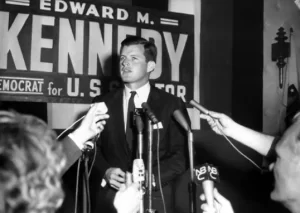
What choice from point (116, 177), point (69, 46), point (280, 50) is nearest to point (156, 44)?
point (69, 46)


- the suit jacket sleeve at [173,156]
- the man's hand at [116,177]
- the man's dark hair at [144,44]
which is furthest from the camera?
the man's dark hair at [144,44]

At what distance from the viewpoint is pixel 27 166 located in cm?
94

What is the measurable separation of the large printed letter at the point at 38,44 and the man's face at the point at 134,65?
105 cm

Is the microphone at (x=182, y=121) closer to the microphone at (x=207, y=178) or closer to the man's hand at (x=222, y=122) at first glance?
the microphone at (x=207, y=178)

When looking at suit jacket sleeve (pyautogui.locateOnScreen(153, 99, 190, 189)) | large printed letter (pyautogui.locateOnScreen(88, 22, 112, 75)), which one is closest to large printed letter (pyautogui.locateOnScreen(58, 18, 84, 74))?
large printed letter (pyautogui.locateOnScreen(88, 22, 112, 75))

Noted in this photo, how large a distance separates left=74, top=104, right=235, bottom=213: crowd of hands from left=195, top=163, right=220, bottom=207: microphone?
0.10 ft

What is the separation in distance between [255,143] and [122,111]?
4.53 ft

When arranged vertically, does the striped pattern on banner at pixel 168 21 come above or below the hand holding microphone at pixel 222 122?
above

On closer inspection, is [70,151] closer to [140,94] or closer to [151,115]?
[151,115]

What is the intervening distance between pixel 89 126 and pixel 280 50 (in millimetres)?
3865

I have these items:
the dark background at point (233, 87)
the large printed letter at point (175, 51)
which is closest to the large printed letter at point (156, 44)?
the large printed letter at point (175, 51)

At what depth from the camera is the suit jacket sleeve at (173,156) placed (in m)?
3.17

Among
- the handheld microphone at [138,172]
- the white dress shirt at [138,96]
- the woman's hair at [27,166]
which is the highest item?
the white dress shirt at [138,96]

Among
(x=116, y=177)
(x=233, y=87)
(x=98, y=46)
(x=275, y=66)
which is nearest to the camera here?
(x=116, y=177)
